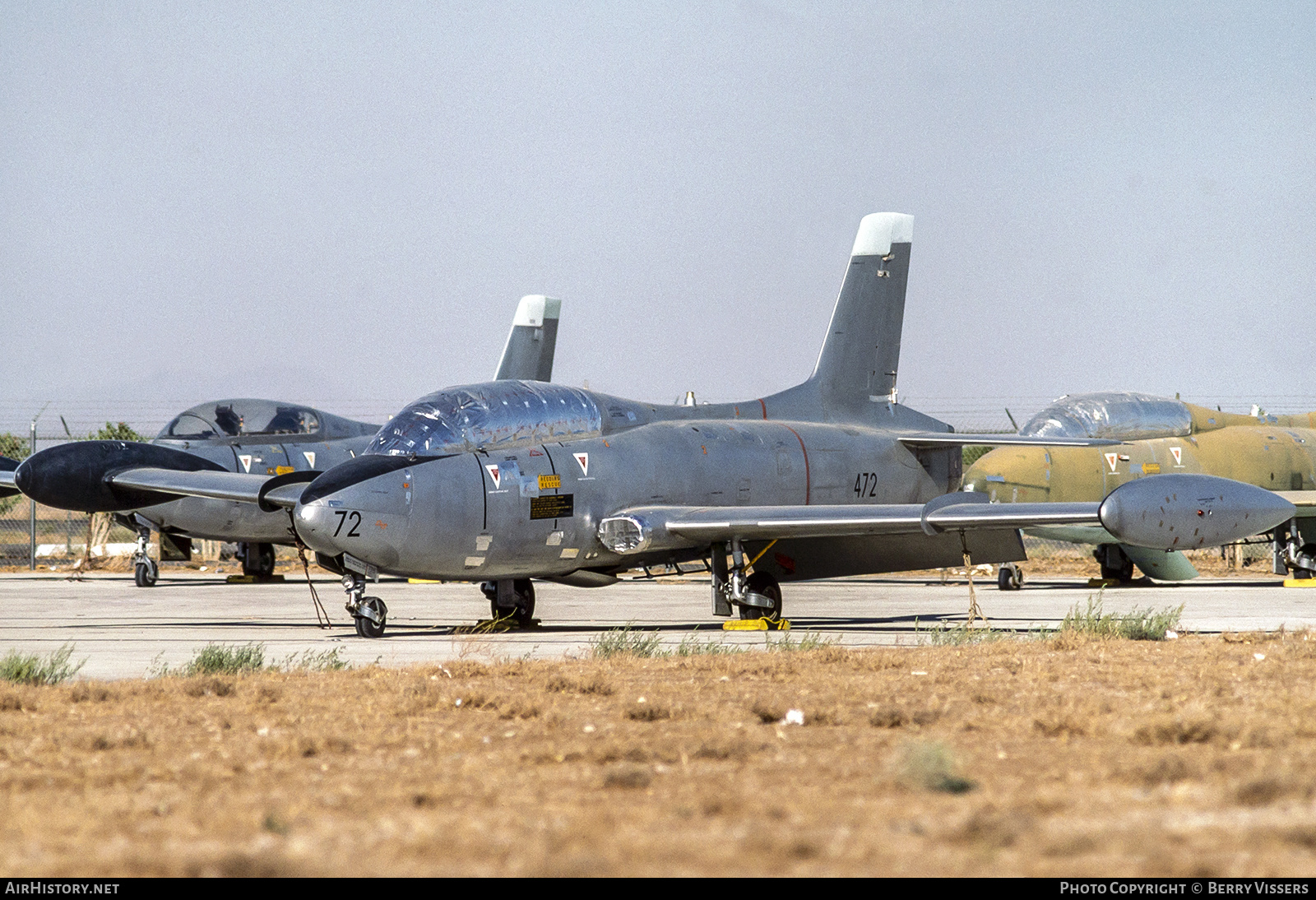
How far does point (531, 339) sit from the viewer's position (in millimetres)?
30359

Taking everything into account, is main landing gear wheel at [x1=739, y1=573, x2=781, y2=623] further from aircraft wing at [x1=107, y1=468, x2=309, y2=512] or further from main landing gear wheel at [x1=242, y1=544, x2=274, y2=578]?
main landing gear wheel at [x1=242, y1=544, x2=274, y2=578]

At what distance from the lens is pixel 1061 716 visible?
7.07 meters

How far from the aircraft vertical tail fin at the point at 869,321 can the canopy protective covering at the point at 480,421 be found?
17.8 ft

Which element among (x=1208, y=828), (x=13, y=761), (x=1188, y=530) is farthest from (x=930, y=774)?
(x=1188, y=530)

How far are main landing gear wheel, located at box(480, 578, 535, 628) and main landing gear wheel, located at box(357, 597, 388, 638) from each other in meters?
1.86

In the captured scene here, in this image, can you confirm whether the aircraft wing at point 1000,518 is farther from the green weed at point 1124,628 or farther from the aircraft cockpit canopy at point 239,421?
the aircraft cockpit canopy at point 239,421

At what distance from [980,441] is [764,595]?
359 centimetres

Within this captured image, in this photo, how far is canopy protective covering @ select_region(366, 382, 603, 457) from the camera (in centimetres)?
1482

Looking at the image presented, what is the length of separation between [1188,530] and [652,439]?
6.11 meters

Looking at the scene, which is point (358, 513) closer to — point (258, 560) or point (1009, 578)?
point (258, 560)

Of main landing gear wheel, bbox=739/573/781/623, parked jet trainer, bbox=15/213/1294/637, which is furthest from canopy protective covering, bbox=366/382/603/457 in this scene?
main landing gear wheel, bbox=739/573/781/623

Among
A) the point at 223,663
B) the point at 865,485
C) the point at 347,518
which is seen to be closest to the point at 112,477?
the point at 347,518

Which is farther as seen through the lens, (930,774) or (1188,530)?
(1188,530)
